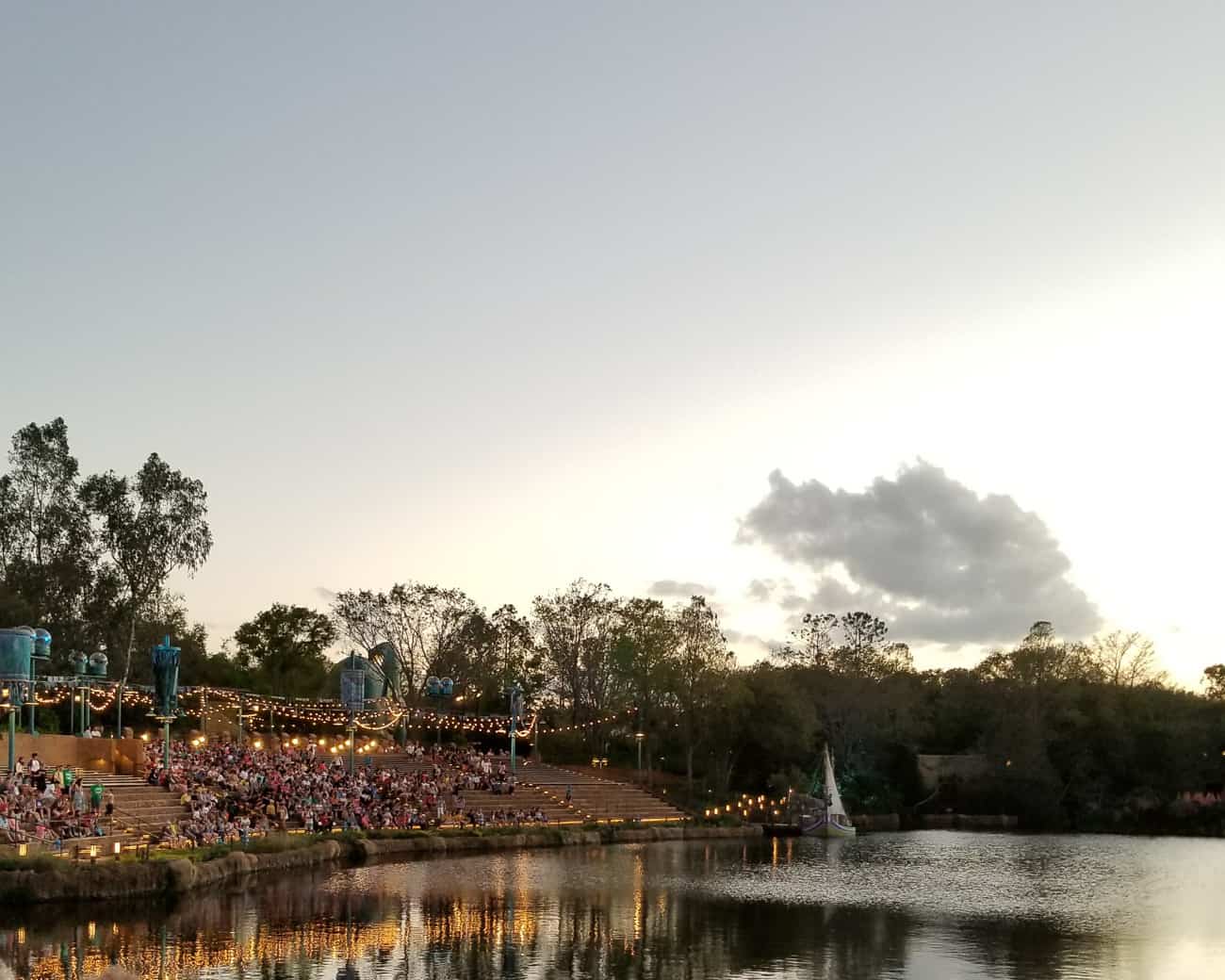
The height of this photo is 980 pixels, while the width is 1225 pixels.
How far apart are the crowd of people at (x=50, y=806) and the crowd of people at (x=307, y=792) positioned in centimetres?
218

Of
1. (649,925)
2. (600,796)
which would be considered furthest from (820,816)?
(649,925)

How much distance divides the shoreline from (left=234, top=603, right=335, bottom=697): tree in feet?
111

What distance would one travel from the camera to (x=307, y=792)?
4872 centimetres

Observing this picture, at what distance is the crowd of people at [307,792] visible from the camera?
4225 cm

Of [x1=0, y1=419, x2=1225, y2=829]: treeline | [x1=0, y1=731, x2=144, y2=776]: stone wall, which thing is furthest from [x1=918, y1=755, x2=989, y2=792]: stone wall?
[x1=0, y1=731, x2=144, y2=776]: stone wall

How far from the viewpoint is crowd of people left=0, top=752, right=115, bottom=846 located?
1297 inches

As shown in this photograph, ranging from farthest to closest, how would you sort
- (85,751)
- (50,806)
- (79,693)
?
1. (79,693)
2. (85,751)
3. (50,806)

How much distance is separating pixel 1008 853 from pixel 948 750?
3695cm

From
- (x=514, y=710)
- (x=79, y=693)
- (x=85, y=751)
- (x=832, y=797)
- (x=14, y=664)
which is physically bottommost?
(x=832, y=797)

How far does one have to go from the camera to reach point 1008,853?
5566 cm

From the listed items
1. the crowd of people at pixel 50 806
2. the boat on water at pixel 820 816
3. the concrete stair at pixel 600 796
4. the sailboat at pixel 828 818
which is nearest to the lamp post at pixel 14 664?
the crowd of people at pixel 50 806

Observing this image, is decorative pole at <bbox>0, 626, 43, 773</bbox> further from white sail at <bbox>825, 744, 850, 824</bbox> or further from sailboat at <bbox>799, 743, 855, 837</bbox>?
white sail at <bbox>825, 744, 850, 824</bbox>

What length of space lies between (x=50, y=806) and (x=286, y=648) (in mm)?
49360

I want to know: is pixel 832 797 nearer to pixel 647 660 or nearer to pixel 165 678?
pixel 647 660
